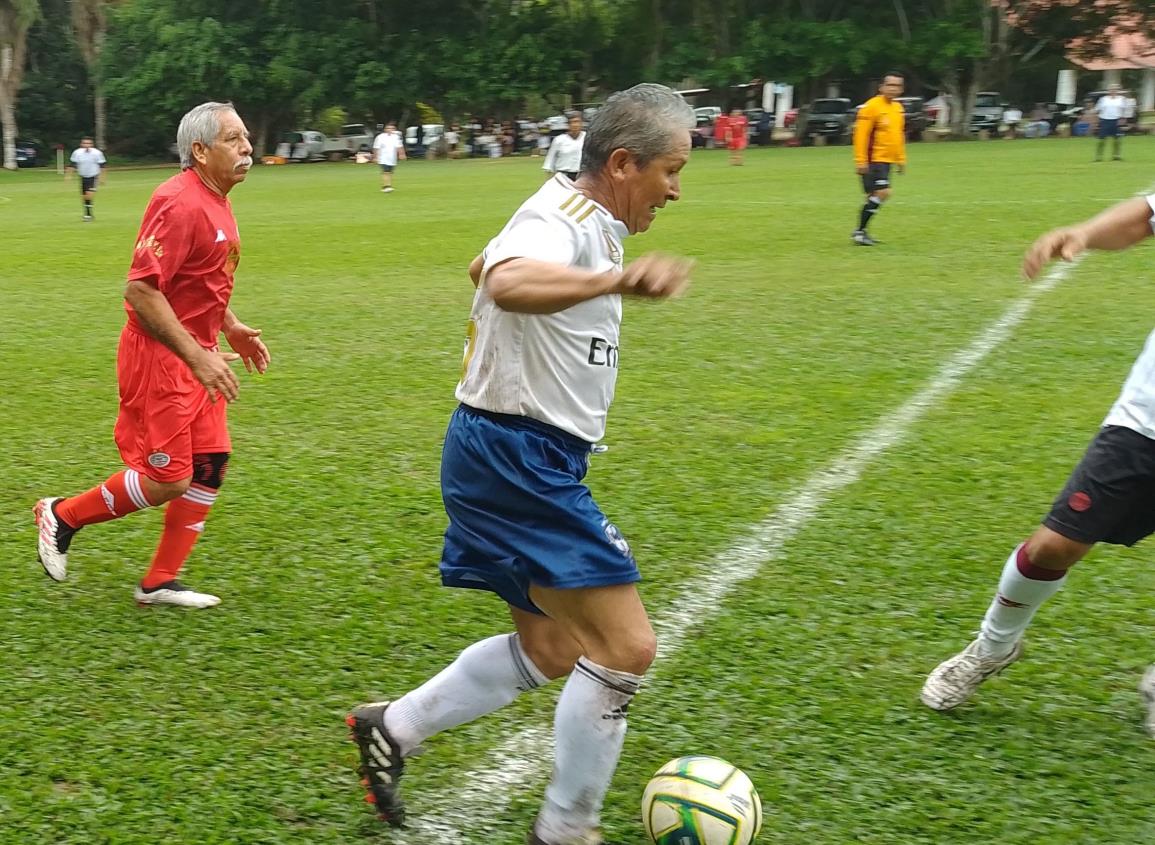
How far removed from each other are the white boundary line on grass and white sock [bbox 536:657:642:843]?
32 cm

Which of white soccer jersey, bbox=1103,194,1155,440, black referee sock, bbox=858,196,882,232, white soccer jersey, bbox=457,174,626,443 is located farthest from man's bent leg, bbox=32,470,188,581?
black referee sock, bbox=858,196,882,232

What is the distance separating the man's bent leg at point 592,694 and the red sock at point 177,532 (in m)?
2.19

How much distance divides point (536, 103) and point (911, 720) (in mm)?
57203

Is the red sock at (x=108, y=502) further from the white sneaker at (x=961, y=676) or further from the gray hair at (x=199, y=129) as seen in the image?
the white sneaker at (x=961, y=676)

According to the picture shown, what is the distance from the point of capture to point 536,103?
5875 cm

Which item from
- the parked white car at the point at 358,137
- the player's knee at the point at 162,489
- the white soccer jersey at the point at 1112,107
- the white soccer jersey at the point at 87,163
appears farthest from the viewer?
the parked white car at the point at 358,137

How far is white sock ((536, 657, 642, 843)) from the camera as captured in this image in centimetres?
295

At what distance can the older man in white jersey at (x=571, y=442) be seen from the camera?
9.51ft

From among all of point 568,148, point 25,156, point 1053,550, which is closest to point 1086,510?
point 1053,550

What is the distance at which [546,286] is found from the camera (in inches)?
106

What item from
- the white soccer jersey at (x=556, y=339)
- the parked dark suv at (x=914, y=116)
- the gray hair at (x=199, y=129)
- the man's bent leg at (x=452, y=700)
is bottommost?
the man's bent leg at (x=452, y=700)

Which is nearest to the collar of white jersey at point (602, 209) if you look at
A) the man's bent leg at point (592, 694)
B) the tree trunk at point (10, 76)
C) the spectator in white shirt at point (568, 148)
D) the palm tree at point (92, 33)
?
the man's bent leg at point (592, 694)

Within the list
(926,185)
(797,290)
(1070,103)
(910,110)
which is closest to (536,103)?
(910,110)

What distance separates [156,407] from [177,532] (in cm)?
56
